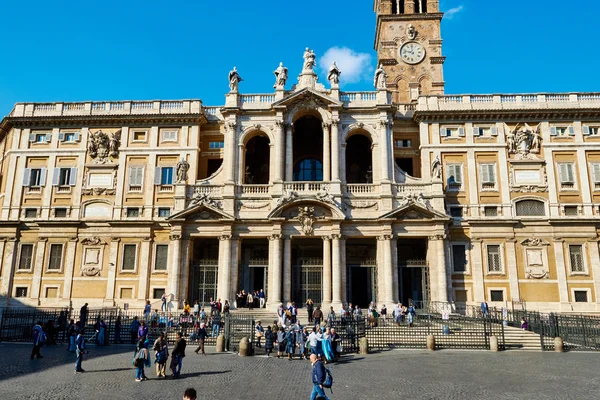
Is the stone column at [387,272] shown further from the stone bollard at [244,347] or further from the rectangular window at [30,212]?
the rectangular window at [30,212]

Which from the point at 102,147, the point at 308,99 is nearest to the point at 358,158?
the point at 308,99

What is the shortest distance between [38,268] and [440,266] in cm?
2894

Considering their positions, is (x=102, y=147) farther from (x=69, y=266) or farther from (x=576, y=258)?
(x=576, y=258)

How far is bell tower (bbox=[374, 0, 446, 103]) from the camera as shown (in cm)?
4600

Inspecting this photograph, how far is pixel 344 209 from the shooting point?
32.5 meters

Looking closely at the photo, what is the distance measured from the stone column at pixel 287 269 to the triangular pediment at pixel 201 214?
4173 millimetres

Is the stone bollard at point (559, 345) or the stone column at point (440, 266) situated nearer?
the stone bollard at point (559, 345)

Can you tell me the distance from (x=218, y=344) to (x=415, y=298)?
1796 centimetres

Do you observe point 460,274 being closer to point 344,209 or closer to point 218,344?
point 344,209

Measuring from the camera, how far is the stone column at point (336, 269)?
1210 inches

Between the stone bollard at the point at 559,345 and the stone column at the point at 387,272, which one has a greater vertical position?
A: the stone column at the point at 387,272

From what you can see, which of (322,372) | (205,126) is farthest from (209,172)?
(322,372)

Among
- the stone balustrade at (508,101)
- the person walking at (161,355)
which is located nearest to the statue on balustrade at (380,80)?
the stone balustrade at (508,101)

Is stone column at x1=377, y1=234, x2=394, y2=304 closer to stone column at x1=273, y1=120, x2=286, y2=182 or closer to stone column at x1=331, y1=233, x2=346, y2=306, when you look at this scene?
stone column at x1=331, y1=233, x2=346, y2=306
